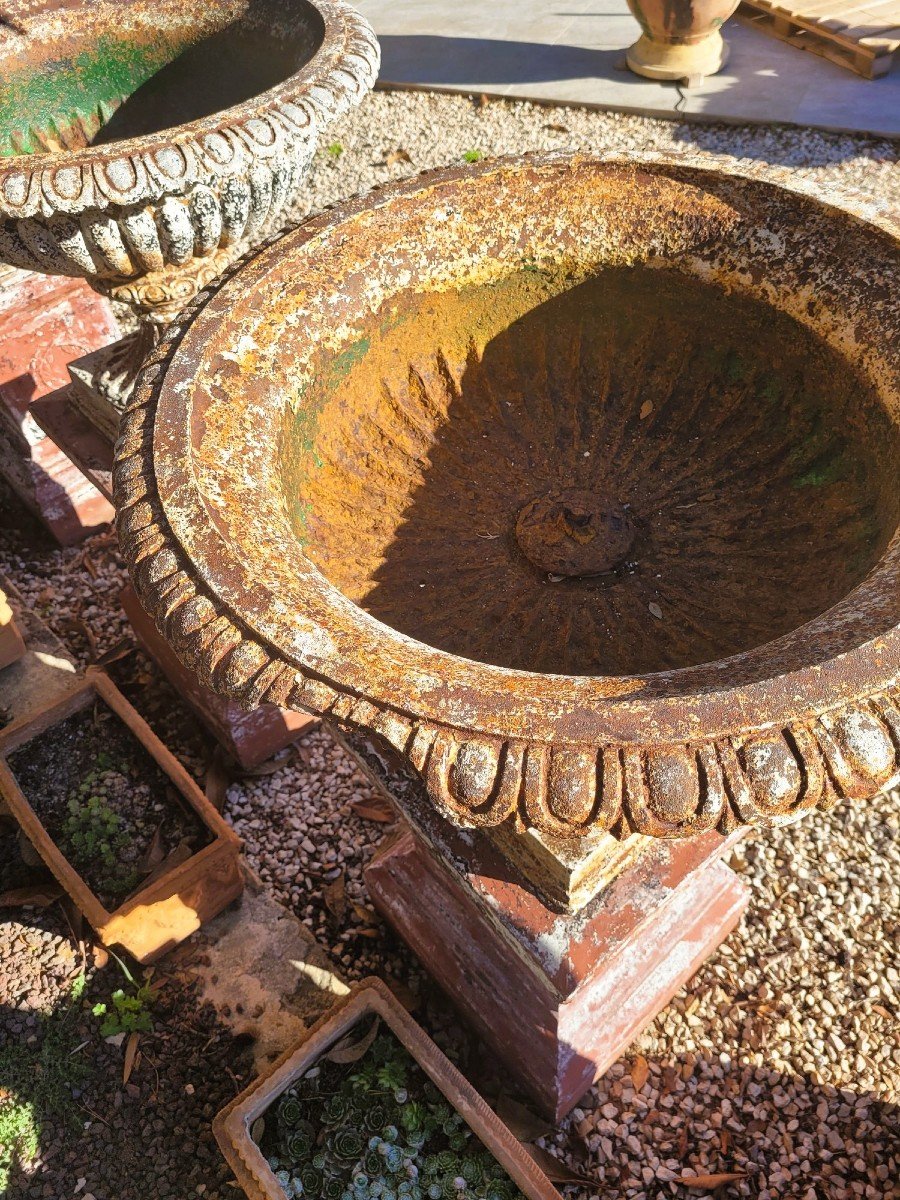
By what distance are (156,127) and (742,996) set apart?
3.23m

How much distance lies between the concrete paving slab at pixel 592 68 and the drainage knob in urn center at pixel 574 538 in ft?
14.2

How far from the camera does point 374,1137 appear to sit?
2.02 m

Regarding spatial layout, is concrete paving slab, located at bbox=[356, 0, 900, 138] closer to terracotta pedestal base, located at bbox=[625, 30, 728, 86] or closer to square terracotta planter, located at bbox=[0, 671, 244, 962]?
terracotta pedestal base, located at bbox=[625, 30, 728, 86]

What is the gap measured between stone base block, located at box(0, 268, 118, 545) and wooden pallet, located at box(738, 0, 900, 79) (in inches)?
185

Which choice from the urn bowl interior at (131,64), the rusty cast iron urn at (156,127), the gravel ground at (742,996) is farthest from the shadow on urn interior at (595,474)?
the urn bowl interior at (131,64)

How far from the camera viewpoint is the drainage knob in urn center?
181cm

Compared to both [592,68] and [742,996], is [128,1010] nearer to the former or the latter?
[742,996]

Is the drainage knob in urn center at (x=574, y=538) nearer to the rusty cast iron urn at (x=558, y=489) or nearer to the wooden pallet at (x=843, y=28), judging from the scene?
the rusty cast iron urn at (x=558, y=489)

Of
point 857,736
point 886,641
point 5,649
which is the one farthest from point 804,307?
point 5,649

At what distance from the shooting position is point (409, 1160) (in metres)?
2.00

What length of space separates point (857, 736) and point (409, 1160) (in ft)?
5.09

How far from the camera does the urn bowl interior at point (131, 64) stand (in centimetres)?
266

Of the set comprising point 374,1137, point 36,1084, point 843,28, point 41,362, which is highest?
point 843,28

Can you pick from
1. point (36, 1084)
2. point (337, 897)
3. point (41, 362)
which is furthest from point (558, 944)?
point (41, 362)
